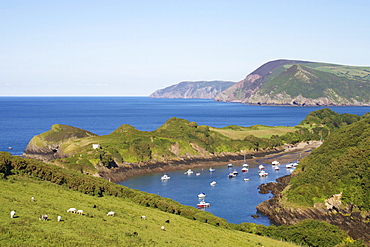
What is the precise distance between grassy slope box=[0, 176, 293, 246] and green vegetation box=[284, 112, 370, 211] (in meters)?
28.6

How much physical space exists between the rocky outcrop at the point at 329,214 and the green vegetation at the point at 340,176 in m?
1.29

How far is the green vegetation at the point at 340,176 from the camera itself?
70.2 metres

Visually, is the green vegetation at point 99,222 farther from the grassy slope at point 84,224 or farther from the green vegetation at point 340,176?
the green vegetation at point 340,176

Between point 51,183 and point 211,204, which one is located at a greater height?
point 51,183

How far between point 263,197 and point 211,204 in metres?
12.9

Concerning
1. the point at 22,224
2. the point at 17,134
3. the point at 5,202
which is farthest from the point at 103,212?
the point at 17,134

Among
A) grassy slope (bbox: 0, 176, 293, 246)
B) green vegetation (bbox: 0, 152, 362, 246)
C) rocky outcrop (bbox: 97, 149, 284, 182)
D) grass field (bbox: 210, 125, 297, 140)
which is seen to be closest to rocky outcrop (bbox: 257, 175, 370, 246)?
green vegetation (bbox: 0, 152, 362, 246)

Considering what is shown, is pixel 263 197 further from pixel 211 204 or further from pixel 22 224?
pixel 22 224

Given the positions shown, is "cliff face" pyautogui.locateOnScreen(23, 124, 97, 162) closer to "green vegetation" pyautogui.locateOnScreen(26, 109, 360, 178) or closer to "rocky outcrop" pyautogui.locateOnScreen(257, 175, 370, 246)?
"green vegetation" pyautogui.locateOnScreen(26, 109, 360, 178)

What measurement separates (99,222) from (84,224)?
274 cm

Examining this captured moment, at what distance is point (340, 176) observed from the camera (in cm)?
7656


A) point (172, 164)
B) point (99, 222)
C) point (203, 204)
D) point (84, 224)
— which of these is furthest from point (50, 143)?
point (84, 224)

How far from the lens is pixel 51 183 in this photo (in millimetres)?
51938

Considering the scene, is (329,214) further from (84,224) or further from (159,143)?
(159,143)
